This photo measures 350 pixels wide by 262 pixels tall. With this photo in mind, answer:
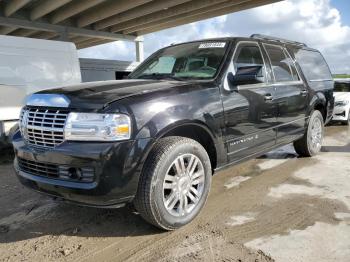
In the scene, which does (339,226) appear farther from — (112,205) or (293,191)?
(112,205)

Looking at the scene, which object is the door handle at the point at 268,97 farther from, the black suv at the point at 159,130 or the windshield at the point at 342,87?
the windshield at the point at 342,87

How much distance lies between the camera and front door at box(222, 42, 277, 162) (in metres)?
4.04

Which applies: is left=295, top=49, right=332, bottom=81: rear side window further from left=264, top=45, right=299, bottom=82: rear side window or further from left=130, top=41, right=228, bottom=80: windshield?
left=130, top=41, right=228, bottom=80: windshield

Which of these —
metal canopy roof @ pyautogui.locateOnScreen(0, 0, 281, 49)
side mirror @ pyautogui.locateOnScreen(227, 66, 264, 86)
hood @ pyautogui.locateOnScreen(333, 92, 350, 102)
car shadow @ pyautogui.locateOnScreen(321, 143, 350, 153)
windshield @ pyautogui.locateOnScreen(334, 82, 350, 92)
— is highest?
metal canopy roof @ pyautogui.locateOnScreen(0, 0, 281, 49)

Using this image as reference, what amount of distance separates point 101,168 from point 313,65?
4.63m

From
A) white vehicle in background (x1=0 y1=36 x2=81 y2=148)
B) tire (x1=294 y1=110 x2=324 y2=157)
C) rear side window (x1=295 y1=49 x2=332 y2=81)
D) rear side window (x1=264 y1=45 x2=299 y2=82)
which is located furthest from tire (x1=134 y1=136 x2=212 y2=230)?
white vehicle in background (x1=0 y1=36 x2=81 y2=148)

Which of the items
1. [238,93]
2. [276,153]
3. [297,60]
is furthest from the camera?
[276,153]

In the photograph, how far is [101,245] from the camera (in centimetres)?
324

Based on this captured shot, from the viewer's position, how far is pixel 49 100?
11.2ft

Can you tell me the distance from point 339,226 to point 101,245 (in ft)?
6.95

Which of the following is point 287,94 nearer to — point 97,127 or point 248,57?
point 248,57

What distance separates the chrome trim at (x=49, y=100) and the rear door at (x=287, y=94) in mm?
2662

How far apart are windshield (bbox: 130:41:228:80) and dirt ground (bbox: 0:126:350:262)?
4.72ft

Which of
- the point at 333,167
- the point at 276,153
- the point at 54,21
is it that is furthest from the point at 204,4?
the point at 333,167
